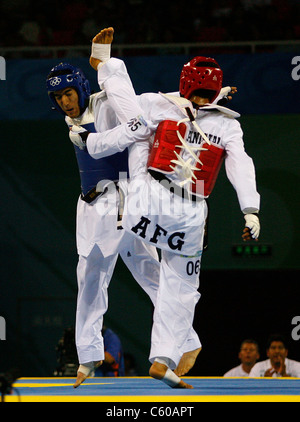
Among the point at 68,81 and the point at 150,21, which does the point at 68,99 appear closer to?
the point at 68,81

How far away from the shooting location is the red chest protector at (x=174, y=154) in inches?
179

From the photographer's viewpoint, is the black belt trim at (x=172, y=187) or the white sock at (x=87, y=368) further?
the white sock at (x=87, y=368)

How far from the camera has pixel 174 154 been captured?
15.0 ft

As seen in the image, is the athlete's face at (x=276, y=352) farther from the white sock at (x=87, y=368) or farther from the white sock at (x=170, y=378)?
the white sock at (x=170, y=378)

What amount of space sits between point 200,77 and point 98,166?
937 mm

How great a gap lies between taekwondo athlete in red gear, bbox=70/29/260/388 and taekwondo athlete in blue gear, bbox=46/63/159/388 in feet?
1.15

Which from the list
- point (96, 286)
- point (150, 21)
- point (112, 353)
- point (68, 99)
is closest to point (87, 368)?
point (96, 286)

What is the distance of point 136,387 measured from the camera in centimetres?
485

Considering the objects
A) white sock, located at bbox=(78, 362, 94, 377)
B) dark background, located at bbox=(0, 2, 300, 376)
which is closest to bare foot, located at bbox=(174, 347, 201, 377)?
white sock, located at bbox=(78, 362, 94, 377)

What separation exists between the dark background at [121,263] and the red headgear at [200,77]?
417 cm

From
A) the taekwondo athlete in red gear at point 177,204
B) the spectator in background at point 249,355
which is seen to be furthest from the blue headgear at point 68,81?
the spectator in background at point 249,355

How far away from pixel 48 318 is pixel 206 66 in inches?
226

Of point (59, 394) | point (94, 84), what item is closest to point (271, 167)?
point (94, 84)

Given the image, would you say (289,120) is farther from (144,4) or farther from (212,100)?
(212,100)
